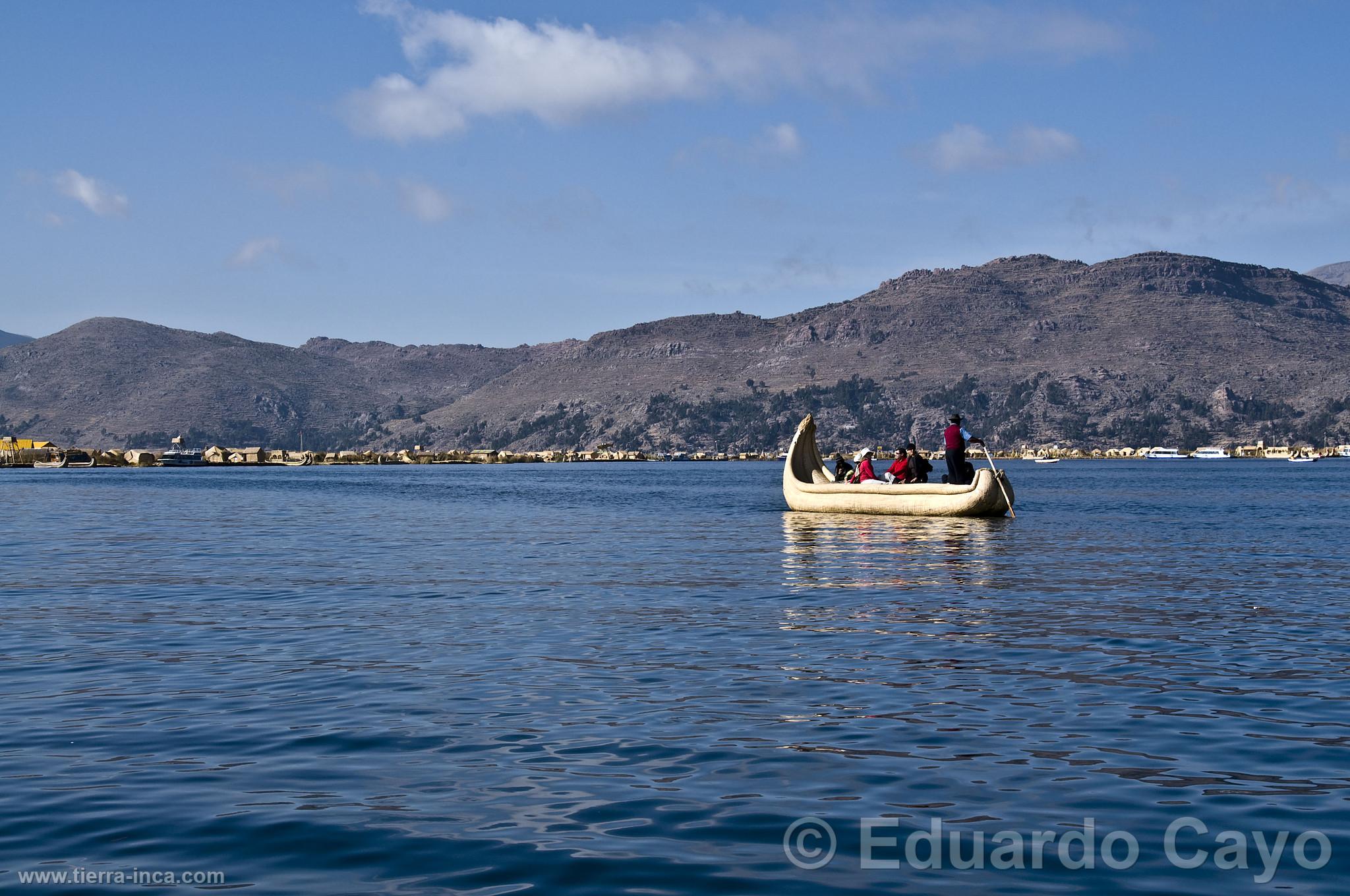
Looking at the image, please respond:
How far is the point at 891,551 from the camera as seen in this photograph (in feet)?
101

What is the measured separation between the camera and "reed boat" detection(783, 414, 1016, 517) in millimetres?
41438

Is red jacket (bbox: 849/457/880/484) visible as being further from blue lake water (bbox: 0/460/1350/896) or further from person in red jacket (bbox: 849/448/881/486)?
blue lake water (bbox: 0/460/1350/896)

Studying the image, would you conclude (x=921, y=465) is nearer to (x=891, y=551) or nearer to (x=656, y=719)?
(x=891, y=551)

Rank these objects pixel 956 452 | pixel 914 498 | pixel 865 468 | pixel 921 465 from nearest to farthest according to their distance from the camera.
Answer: pixel 956 452
pixel 914 498
pixel 921 465
pixel 865 468

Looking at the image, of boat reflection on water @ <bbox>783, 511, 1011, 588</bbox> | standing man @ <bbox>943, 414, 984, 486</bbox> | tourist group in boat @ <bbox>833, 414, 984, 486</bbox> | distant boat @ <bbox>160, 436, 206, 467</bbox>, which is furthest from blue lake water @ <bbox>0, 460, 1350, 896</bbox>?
distant boat @ <bbox>160, 436, 206, 467</bbox>

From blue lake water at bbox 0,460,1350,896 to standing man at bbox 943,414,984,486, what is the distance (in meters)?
13.2

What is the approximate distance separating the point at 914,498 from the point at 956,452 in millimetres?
2173

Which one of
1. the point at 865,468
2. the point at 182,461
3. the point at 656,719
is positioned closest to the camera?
the point at 656,719

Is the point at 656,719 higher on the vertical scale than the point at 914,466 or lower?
lower

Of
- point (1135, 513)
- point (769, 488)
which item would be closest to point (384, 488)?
point (769, 488)

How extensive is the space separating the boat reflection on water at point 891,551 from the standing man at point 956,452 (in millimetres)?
1718

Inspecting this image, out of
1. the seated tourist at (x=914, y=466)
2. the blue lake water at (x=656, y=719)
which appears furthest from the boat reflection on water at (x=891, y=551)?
the seated tourist at (x=914, y=466)

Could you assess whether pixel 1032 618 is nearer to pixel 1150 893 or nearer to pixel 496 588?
pixel 496 588

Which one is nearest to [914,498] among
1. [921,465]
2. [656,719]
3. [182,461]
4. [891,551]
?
[921,465]
